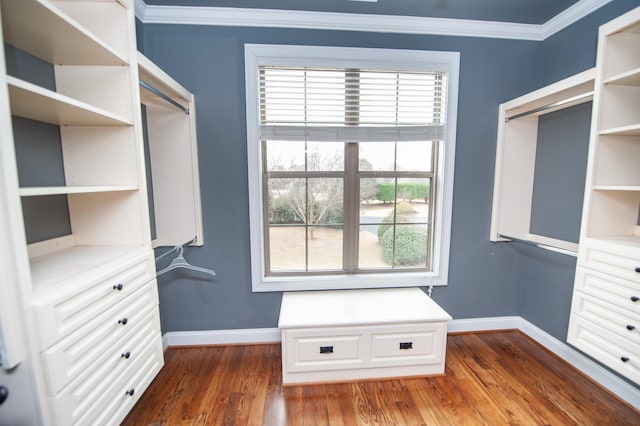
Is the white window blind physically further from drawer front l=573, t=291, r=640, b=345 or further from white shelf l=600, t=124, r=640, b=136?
drawer front l=573, t=291, r=640, b=345

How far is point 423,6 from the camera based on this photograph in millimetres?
1773

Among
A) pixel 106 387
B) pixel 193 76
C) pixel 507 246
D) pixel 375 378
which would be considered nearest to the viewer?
pixel 106 387

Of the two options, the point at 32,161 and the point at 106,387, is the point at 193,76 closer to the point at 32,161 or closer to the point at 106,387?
the point at 32,161

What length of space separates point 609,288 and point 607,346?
1.06 feet

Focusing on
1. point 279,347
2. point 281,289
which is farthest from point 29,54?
point 279,347

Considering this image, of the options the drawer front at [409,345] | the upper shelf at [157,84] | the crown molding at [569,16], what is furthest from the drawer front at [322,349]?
the crown molding at [569,16]

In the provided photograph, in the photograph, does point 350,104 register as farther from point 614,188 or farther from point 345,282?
point 614,188

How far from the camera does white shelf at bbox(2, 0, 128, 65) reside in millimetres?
837

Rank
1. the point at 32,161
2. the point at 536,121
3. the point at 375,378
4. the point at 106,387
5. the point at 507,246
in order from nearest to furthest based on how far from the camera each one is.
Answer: the point at 106,387 → the point at 32,161 → the point at 375,378 → the point at 536,121 → the point at 507,246

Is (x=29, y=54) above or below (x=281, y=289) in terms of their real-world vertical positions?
above

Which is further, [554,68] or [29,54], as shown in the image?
[554,68]

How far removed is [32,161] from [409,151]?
7.81 ft

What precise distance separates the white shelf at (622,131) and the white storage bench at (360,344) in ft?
4.61

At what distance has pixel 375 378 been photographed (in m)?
1.74
